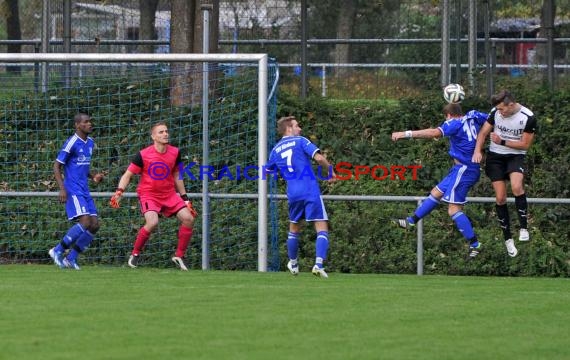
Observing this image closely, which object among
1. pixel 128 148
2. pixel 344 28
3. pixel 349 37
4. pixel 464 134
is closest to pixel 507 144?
pixel 464 134

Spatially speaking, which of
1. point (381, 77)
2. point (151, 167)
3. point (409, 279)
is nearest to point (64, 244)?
point (151, 167)

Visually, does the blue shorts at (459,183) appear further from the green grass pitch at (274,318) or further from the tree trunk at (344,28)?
the tree trunk at (344,28)

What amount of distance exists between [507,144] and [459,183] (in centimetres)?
81

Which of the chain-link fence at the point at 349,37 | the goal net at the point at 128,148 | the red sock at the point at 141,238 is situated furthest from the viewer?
the chain-link fence at the point at 349,37

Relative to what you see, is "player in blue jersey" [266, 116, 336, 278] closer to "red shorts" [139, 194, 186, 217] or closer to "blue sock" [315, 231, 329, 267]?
"blue sock" [315, 231, 329, 267]

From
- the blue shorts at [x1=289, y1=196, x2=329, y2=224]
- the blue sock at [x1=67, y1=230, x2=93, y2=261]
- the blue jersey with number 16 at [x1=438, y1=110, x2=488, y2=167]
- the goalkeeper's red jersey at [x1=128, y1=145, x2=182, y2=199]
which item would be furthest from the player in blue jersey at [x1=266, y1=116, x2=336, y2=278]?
the blue sock at [x1=67, y1=230, x2=93, y2=261]

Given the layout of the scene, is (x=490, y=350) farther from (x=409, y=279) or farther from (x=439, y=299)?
(x=409, y=279)

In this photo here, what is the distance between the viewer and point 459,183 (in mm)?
14961

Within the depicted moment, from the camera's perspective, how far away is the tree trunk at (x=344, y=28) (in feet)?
80.1

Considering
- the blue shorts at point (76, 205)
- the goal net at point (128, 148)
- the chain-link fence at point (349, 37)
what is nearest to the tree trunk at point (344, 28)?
the chain-link fence at point (349, 37)

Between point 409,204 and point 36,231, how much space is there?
5610mm

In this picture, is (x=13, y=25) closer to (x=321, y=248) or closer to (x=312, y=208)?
(x=312, y=208)

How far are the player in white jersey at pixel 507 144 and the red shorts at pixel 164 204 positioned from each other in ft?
12.0

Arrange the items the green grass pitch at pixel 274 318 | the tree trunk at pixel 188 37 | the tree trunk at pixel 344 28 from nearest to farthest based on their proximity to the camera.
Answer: the green grass pitch at pixel 274 318 → the tree trunk at pixel 188 37 → the tree trunk at pixel 344 28
